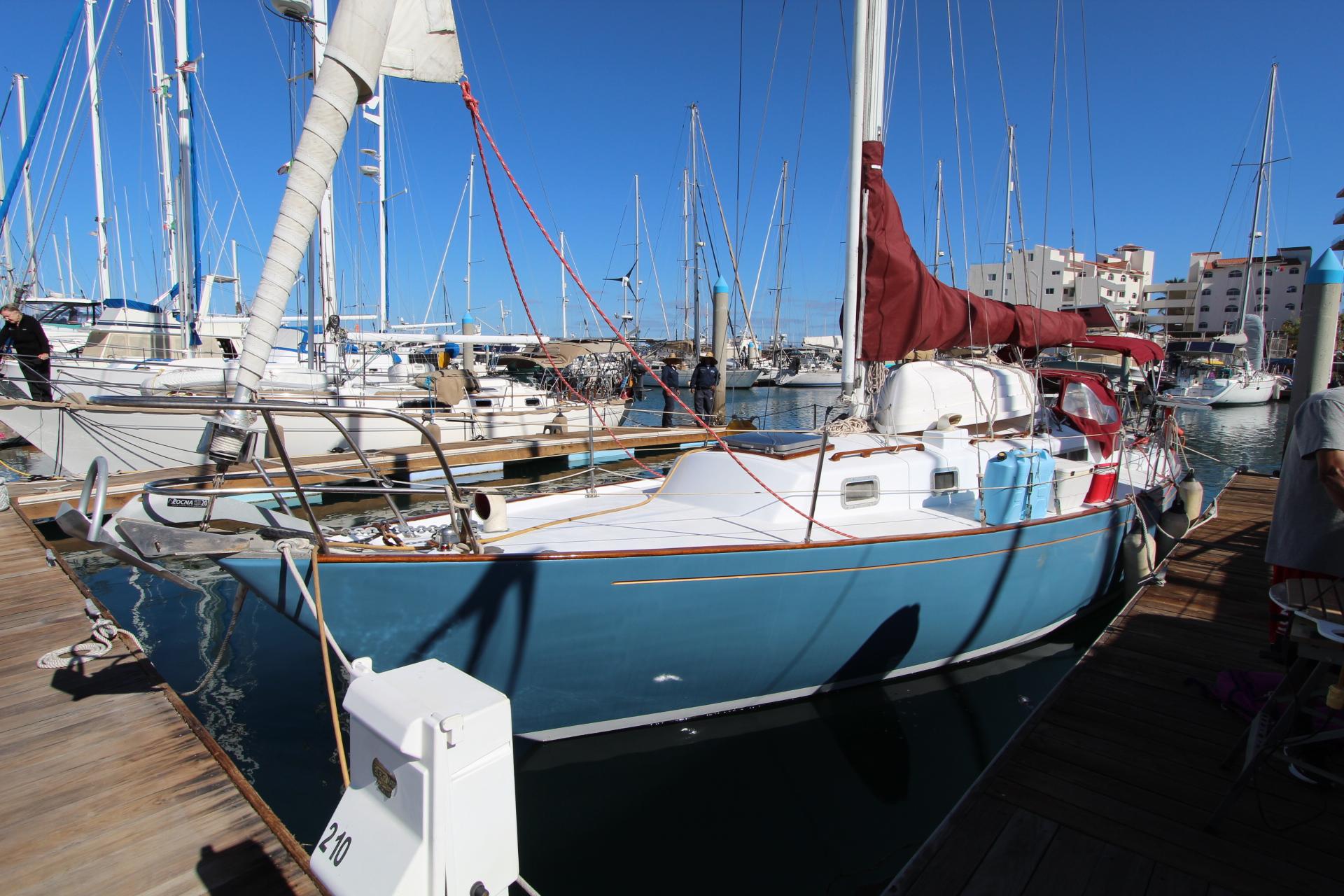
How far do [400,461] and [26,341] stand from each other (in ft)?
18.0

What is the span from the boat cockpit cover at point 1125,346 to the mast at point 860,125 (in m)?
3.51

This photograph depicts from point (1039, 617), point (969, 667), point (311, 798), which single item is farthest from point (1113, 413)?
point (311, 798)

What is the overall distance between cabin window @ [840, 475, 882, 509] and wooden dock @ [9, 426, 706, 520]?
2490 millimetres

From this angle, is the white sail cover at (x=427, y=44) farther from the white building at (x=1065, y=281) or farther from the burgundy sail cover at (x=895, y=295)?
the white building at (x=1065, y=281)

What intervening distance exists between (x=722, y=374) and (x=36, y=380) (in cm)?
1254

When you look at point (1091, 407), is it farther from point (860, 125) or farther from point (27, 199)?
point (27, 199)

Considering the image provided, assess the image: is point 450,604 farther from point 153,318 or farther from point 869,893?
point 153,318

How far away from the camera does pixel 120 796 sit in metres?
3.08

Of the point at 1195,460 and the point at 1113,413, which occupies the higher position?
the point at 1113,413

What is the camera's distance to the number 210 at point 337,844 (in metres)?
1.94

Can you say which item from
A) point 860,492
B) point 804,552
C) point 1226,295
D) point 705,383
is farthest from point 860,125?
point 1226,295

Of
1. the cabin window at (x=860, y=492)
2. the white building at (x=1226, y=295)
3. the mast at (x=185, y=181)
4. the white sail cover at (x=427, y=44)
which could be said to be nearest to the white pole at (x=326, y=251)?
the mast at (x=185, y=181)

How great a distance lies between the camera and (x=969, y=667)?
600 cm

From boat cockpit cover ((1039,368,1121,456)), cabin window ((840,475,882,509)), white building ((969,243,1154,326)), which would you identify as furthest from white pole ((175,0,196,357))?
white building ((969,243,1154,326))
